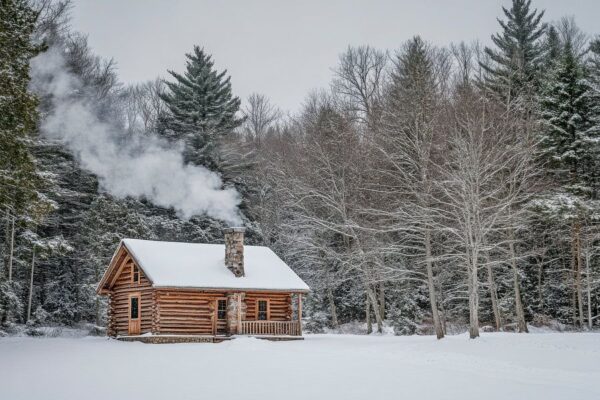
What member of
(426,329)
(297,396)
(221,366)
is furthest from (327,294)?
(297,396)

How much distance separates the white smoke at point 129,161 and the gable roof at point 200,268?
5284 millimetres

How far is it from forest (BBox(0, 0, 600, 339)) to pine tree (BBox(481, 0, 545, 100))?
19 cm

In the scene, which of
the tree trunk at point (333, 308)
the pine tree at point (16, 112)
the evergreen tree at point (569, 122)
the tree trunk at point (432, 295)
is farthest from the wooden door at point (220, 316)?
the evergreen tree at point (569, 122)

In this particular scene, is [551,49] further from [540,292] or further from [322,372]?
[322,372]

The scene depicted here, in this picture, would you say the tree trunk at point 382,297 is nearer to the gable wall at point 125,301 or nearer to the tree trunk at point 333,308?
the tree trunk at point 333,308

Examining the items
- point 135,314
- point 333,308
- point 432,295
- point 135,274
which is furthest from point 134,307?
point 333,308

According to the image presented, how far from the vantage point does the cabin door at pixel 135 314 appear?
101 feet

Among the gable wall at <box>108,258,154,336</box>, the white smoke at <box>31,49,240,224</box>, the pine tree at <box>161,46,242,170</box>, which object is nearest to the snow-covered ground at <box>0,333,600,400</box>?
the gable wall at <box>108,258,154,336</box>

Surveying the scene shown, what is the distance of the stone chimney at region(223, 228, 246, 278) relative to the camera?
3150 cm

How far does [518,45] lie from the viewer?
39.2 metres

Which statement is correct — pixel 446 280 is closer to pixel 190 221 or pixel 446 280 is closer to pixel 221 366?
pixel 190 221

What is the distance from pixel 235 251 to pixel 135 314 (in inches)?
242

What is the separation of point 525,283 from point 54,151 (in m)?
31.1

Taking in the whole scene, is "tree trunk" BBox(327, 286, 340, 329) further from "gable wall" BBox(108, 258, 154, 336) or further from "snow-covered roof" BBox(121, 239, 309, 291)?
"gable wall" BBox(108, 258, 154, 336)
